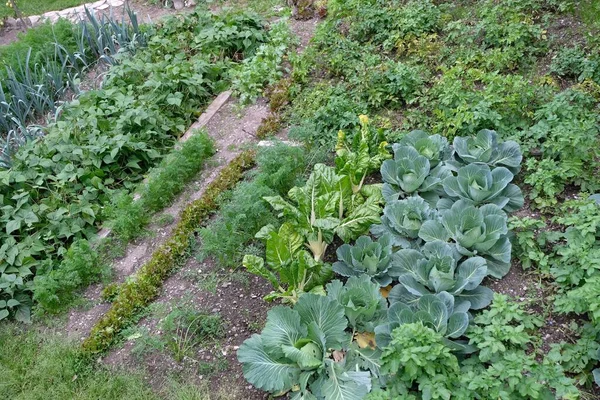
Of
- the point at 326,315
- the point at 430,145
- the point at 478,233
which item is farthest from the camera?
the point at 430,145

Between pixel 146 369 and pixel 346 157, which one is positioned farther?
pixel 346 157

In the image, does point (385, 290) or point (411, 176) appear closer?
point (385, 290)

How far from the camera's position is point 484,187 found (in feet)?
→ 12.8

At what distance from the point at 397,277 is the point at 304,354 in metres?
0.95

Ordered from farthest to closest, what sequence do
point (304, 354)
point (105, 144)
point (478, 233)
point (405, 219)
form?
point (105, 144), point (405, 219), point (478, 233), point (304, 354)

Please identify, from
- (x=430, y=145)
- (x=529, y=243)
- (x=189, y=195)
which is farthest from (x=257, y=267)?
(x=529, y=243)

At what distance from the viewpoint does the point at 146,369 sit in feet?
11.8

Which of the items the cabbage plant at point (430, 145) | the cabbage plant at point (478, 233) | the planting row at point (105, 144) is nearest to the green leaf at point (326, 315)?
the cabbage plant at point (478, 233)

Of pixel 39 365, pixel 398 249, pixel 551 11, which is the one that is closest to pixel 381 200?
pixel 398 249

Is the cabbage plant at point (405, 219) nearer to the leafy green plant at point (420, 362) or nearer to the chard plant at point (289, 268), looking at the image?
the chard plant at point (289, 268)

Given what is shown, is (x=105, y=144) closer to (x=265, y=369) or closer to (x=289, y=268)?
(x=289, y=268)

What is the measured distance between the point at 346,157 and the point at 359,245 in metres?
0.92

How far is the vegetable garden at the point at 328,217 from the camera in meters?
3.13

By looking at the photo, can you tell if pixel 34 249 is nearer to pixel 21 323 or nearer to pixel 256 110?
pixel 21 323
